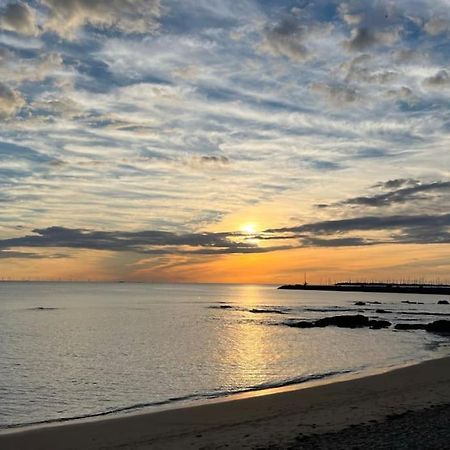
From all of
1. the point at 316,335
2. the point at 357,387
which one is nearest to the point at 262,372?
the point at 357,387

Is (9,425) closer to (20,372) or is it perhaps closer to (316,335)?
(20,372)

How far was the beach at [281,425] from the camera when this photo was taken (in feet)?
49.6

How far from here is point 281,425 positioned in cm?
1762

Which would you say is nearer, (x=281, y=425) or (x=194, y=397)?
(x=281, y=425)

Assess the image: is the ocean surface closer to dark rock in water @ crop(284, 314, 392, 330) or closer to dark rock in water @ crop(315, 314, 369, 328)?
dark rock in water @ crop(284, 314, 392, 330)

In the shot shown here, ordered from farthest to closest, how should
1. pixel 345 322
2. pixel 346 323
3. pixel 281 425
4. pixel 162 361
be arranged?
pixel 345 322 < pixel 346 323 < pixel 162 361 < pixel 281 425

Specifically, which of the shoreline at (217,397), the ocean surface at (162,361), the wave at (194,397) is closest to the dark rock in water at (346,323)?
the ocean surface at (162,361)

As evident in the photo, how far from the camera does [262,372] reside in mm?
33438

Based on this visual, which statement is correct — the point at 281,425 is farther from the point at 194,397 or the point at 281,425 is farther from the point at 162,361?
the point at 162,361

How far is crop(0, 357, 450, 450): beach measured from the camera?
49.6 ft

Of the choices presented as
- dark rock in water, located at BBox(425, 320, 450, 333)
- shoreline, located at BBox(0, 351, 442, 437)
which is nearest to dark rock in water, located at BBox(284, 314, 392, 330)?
dark rock in water, located at BBox(425, 320, 450, 333)

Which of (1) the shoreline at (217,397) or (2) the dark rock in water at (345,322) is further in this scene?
(2) the dark rock in water at (345,322)

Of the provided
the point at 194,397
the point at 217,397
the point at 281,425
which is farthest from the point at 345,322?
the point at 281,425

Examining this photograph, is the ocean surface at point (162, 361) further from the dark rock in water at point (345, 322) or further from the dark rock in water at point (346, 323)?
the dark rock in water at point (345, 322)
